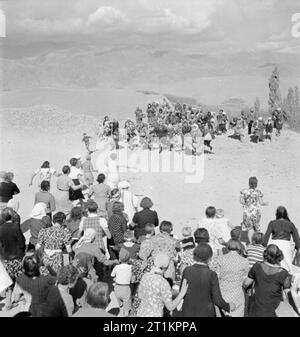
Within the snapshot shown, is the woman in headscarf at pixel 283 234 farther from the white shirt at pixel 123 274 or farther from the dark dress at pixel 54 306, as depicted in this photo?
the dark dress at pixel 54 306

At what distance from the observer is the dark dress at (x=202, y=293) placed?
4703 mm

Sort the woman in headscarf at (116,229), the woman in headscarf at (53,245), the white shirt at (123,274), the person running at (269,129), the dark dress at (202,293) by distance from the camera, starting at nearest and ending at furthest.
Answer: the dark dress at (202,293), the white shirt at (123,274), the woman in headscarf at (53,245), the woman in headscarf at (116,229), the person running at (269,129)

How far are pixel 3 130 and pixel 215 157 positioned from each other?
883cm

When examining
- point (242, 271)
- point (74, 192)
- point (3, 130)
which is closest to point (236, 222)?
point (74, 192)

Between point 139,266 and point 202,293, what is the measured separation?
1.43m

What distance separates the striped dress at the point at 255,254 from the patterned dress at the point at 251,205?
2690 millimetres

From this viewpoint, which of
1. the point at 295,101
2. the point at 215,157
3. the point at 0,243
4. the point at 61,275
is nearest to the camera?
the point at 61,275

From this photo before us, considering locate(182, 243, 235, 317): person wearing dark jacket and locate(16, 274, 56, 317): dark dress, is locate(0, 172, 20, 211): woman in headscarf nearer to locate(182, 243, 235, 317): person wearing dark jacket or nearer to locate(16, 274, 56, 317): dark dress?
locate(16, 274, 56, 317): dark dress

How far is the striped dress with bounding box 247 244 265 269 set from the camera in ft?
19.4

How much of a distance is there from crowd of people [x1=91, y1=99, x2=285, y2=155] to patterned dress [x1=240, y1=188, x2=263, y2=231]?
27.8ft

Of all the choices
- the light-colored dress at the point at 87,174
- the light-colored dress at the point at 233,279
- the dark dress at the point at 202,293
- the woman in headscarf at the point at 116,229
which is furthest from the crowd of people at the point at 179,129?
the dark dress at the point at 202,293
